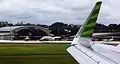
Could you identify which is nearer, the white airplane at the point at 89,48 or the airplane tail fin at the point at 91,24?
the white airplane at the point at 89,48

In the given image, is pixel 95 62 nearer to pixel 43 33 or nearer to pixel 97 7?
pixel 97 7

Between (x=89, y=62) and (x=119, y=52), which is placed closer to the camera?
(x=89, y=62)

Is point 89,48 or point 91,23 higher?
point 91,23

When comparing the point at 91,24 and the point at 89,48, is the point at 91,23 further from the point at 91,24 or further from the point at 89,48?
the point at 89,48

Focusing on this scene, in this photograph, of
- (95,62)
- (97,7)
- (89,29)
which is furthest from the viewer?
(89,29)

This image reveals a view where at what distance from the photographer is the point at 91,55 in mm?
10141

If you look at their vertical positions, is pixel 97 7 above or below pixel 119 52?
above

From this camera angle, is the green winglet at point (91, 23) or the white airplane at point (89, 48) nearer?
the white airplane at point (89, 48)

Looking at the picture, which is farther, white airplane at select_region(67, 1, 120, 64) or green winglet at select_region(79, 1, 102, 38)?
green winglet at select_region(79, 1, 102, 38)

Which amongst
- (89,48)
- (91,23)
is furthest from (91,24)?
(89,48)

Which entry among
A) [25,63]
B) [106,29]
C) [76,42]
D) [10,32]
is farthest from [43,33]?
[76,42]

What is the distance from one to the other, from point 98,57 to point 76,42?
15.0 ft

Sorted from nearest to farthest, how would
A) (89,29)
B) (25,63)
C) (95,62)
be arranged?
1. (95,62)
2. (89,29)
3. (25,63)

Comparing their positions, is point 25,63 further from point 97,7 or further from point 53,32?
point 53,32
